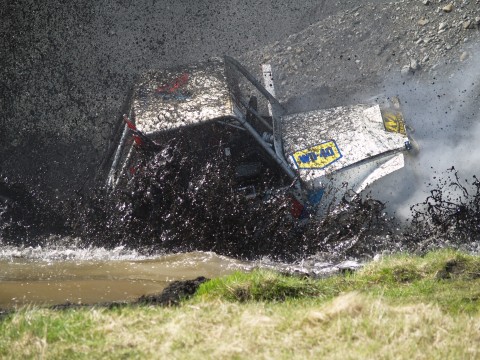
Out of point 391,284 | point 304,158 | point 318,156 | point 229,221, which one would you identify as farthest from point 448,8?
point 391,284

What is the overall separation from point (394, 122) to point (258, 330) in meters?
5.29

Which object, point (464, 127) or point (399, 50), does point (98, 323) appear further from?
point (399, 50)

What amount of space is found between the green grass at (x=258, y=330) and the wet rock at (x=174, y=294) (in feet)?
0.84

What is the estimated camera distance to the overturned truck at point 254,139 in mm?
7465

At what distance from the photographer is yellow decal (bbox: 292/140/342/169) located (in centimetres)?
789

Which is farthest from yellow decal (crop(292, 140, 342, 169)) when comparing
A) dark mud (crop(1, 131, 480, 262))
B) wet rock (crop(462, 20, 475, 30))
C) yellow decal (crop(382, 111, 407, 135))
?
wet rock (crop(462, 20, 475, 30))

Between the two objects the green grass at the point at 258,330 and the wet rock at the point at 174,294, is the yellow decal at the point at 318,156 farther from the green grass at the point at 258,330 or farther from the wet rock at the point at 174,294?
the green grass at the point at 258,330

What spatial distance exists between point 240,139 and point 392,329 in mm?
4020

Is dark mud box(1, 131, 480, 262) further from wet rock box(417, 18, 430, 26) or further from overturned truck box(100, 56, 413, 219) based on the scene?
wet rock box(417, 18, 430, 26)

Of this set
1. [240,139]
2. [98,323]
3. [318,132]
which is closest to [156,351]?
[98,323]

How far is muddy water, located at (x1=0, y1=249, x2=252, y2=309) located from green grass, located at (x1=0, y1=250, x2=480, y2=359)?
1400mm

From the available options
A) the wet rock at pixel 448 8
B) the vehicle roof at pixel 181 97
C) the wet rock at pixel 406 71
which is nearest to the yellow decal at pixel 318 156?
the vehicle roof at pixel 181 97

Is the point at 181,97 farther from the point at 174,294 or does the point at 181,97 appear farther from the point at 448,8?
the point at 448,8

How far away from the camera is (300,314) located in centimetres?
424
